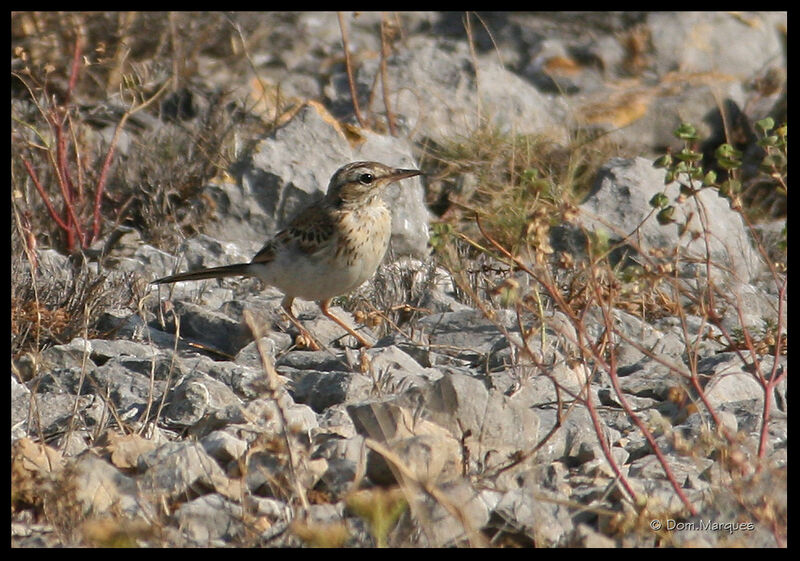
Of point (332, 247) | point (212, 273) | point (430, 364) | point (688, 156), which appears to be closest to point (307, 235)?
point (332, 247)

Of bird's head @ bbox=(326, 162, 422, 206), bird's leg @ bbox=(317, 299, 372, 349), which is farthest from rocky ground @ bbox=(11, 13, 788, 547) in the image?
bird's head @ bbox=(326, 162, 422, 206)

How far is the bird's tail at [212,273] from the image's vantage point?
6422 mm

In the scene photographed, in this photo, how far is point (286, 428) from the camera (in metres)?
3.61

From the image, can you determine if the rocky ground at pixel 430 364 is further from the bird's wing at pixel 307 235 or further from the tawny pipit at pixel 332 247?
Result: the bird's wing at pixel 307 235

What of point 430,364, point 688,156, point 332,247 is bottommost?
point 430,364

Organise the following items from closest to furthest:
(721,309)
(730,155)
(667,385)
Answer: (730,155) < (667,385) < (721,309)

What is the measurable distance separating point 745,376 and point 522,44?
644 centimetres

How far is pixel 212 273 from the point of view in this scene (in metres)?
6.49

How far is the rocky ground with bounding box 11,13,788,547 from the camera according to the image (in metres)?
3.62

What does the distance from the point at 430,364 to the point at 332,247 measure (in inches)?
38.8

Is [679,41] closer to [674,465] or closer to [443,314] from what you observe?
[443,314]

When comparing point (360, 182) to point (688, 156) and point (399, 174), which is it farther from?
Result: point (688, 156)

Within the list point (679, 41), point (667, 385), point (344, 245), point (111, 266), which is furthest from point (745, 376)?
point (679, 41)

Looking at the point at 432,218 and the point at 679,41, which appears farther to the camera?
the point at 679,41
